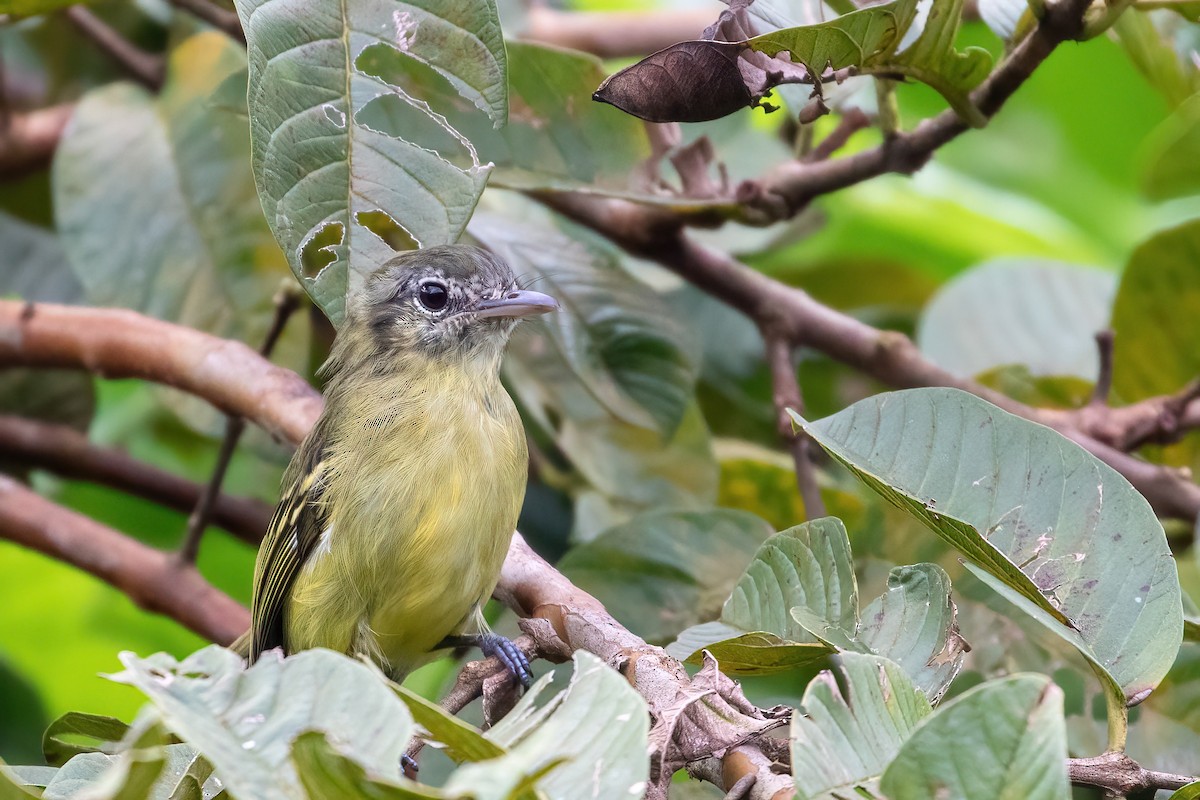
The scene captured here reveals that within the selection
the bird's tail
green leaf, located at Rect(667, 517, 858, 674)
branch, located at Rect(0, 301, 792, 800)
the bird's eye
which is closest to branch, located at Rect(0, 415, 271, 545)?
branch, located at Rect(0, 301, 792, 800)

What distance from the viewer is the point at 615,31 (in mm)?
4707

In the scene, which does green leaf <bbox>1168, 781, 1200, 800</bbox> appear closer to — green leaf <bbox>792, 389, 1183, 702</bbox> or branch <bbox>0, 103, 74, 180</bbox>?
green leaf <bbox>792, 389, 1183, 702</bbox>

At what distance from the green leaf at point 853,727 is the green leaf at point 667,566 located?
1323 mm

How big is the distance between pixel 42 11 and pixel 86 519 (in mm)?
1244

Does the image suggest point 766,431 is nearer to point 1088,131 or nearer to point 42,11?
point 42,11

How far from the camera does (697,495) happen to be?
134 inches

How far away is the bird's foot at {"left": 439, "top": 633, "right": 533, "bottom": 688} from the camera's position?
2178 millimetres

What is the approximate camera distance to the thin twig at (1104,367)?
3.10 meters

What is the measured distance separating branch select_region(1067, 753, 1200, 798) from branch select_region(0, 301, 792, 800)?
2.03 feet

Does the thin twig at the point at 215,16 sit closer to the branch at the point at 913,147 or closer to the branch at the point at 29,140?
the branch at the point at 29,140

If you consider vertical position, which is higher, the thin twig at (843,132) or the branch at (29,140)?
the thin twig at (843,132)

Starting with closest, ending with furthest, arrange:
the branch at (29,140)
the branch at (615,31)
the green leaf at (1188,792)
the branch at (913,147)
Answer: the green leaf at (1188,792)
the branch at (913,147)
the branch at (29,140)
the branch at (615,31)

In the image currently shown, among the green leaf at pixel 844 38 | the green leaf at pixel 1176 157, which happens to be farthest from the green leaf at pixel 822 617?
the green leaf at pixel 1176 157

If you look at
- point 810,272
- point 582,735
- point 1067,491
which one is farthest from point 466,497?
point 810,272
